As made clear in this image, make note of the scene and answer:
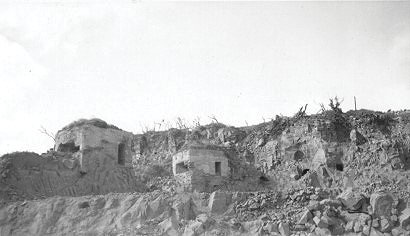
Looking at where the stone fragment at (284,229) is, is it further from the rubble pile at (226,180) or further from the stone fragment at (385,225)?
the stone fragment at (385,225)

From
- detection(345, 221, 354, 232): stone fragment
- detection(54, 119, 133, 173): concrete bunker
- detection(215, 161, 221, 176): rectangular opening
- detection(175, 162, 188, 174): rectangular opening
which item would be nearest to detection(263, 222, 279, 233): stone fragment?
detection(345, 221, 354, 232): stone fragment

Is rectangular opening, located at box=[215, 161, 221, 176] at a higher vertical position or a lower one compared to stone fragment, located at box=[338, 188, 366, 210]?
higher

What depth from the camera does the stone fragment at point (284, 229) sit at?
12.4 meters

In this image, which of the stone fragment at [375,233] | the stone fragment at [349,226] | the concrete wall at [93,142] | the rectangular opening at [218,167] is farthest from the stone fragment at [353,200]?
the rectangular opening at [218,167]

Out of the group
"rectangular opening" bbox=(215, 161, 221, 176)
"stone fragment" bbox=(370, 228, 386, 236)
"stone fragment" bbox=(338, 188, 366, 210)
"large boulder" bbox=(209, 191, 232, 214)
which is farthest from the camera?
"rectangular opening" bbox=(215, 161, 221, 176)

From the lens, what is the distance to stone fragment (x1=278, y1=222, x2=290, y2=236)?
12414 mm

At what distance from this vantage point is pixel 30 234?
14625mm

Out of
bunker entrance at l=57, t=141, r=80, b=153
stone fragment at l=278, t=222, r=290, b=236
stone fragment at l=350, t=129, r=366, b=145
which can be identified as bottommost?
stone fragment at l=278, t=222, r=290, b=236

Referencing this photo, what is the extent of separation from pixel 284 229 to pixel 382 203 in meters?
2.66

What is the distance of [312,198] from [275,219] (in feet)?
4.29

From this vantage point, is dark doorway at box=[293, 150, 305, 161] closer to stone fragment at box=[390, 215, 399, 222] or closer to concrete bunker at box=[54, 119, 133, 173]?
concrete bunker at box=[54, 119, 133, 173]

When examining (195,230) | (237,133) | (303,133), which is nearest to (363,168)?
(303,133)

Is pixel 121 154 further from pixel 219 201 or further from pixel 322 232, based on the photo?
pixel 322 232

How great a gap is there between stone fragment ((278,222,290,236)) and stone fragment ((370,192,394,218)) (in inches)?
89.9
